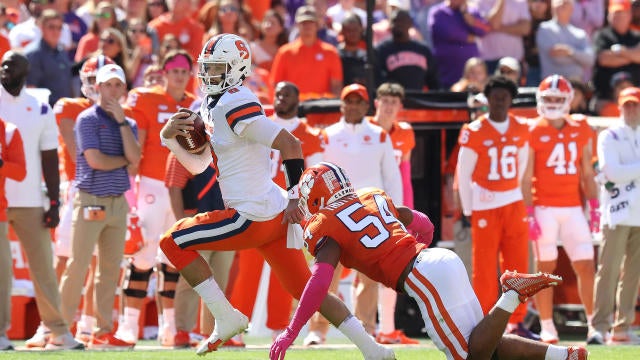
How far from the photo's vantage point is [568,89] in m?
11.2

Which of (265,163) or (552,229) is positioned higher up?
(265,163)

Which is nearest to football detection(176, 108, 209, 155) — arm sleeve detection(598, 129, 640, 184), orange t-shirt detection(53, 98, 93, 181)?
orange t-shirt detection(53, 98, 93, 181)

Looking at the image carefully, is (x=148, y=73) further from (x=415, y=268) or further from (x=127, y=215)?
(x=415, y=268)

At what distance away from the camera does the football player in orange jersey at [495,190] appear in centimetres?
1078

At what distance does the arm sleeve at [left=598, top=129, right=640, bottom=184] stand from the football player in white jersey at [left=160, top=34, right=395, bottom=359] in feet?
11.9

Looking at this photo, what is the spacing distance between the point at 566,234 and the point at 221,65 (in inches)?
165

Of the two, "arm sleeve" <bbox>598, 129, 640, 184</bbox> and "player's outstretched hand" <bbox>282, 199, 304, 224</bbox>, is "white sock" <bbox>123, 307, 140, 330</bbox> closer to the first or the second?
"player's outstretched hand" <bbox>282, 199, 304, 224</bbox>

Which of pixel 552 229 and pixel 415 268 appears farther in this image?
pixel 552 229

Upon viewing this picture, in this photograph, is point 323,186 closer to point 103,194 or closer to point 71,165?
point 103,194

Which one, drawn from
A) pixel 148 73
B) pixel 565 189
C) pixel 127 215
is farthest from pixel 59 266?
pixel 565 189

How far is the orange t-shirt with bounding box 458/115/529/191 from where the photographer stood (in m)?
10.8

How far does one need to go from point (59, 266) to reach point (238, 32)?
415 centimetres

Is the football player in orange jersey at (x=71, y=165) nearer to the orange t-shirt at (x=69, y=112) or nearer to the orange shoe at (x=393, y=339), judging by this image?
the orange t-shirt at (x=69, y=112)

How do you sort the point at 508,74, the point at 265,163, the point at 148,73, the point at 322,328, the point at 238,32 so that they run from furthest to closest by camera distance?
1. the point at 238,32
2. the point at 508,74
3. the point at 148,73
4. the point at 322,328
5. the point at 265,163
